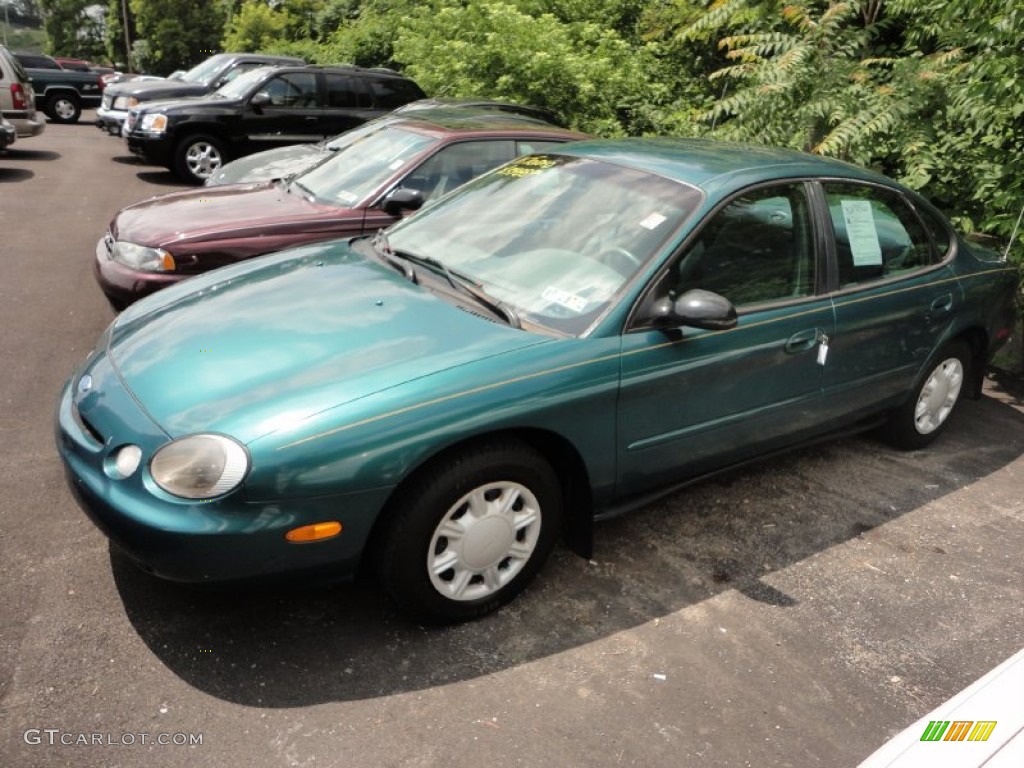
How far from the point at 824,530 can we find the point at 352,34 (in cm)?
1851

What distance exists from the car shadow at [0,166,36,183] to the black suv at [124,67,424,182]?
1413 mm

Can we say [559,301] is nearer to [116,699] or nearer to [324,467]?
[324,467]

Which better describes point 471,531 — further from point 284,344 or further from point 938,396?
point 938,396

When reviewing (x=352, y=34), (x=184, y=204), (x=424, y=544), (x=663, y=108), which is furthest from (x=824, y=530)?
(x=352, y=34)

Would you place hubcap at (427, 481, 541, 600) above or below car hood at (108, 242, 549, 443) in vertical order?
below

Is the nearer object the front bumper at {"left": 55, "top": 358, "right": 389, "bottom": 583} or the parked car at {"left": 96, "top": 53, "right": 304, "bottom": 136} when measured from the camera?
the front bumper at {"left": 55, "top": 358, "right": 389, "bottom": 583}

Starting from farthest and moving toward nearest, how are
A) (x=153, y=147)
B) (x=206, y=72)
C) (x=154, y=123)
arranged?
Answer: (x=206, y=72)
(x=153, y=147)
(x=154, y=123)

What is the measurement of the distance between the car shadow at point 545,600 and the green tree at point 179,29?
131 ft

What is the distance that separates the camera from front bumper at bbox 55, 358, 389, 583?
251cm

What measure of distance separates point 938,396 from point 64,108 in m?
20.9

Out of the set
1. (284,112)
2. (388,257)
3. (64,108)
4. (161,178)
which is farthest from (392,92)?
A: (64,108)

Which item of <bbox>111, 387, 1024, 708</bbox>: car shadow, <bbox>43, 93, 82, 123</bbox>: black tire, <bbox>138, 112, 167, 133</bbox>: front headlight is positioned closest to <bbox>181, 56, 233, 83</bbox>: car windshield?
<bbox>138, 112, 167, 133</bbox>: front headlight

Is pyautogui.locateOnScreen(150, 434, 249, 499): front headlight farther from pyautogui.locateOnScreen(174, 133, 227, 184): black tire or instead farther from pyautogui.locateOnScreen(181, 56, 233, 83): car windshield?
pyautogui.locateOnScreen(181, 56, 233, 83): car windshield

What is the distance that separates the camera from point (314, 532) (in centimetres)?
261
